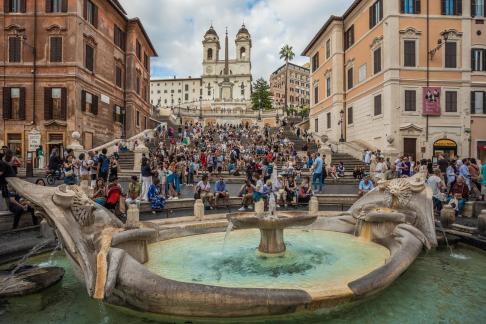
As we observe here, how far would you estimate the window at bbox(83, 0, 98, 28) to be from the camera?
27312mm

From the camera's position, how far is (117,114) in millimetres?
33250

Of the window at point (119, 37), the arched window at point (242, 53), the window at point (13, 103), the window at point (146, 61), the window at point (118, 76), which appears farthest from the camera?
the arched window at point (242, 53)

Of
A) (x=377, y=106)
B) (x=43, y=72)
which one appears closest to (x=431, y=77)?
(x=377, y=106)

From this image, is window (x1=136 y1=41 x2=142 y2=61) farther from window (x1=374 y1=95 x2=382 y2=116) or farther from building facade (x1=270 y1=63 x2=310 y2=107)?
building facade (x1=270 y1=63 x2=310 y2=107)

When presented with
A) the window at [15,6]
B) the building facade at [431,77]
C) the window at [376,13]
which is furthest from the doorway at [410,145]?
the window at [15,6]

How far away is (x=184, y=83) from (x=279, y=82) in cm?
3225

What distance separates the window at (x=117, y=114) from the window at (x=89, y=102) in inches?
152

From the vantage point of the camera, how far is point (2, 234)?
25.5ft

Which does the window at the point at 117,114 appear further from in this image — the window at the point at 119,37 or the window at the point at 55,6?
the window at the point at 55,6

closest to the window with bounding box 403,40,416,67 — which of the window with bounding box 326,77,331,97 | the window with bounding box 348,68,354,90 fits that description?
the window with bounding box 348,68,354,90

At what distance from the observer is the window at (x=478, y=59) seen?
26297 millimetres

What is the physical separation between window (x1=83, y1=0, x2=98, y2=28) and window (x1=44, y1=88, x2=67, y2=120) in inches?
252

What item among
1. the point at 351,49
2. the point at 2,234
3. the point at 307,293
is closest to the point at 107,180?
the point at 2,234

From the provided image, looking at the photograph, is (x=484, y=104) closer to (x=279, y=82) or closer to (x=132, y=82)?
(x=132, y=82)
